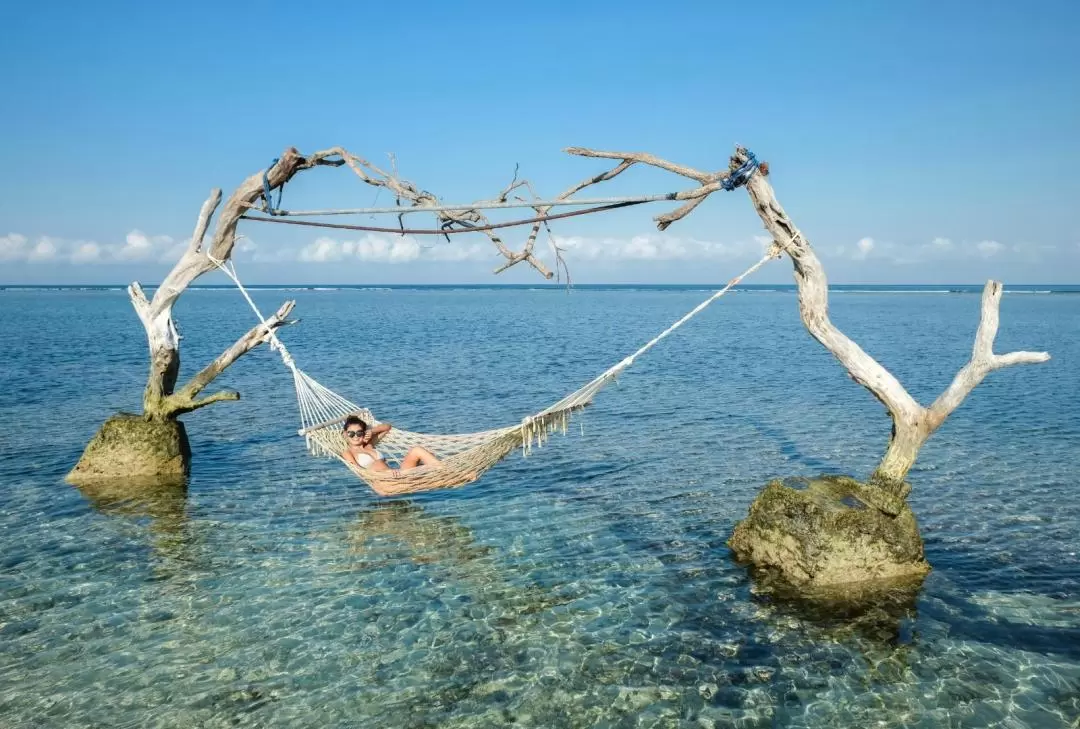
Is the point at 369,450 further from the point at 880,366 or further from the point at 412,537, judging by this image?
the point at 880,366

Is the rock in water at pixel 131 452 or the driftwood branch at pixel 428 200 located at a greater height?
the driftwood branch at pixel 428 200

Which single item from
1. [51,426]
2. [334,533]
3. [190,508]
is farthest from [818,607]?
[51,426]

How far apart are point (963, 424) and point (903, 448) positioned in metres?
6.22

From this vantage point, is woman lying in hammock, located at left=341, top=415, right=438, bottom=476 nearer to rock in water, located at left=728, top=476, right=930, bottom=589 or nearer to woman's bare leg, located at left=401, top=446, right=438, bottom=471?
woman's bare leg, located at left=401, top=446, right=438, bottom=471

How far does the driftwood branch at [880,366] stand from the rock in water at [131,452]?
644 cm

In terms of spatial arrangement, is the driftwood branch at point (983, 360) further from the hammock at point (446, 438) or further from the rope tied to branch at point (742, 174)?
the rope tied to branch at point (742, 174)

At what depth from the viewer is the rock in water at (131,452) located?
812 centimetres

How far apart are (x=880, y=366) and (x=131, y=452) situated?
7.28 metres

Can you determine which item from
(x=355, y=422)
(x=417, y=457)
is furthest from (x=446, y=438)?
(x=355, y=422)

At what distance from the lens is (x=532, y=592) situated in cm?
557

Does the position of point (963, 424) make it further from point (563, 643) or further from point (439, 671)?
point (439, 671)

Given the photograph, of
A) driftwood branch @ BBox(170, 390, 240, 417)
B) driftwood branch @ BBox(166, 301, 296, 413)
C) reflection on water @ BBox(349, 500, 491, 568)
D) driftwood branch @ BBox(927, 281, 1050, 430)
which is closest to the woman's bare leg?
reflection on water @ BBox(349, 500, 491, 568)

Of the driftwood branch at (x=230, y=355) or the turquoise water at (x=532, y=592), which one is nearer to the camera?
the turquoise water at (x=532, y=592)

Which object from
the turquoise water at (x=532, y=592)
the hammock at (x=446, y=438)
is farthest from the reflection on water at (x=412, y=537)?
the hammock at (x=446, y=438)
